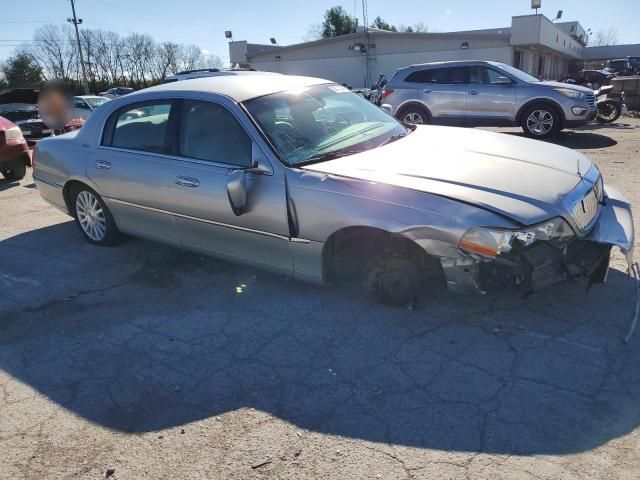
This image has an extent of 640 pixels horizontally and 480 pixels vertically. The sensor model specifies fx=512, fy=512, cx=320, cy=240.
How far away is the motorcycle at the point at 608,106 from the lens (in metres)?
13.5

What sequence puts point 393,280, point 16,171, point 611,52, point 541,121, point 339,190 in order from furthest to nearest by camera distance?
1. point 611,52
2. point 541,121
3. point 16,171
4. point 393,280
5. point 339,190

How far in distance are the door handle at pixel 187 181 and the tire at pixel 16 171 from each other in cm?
646

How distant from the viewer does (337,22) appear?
57.7 metres

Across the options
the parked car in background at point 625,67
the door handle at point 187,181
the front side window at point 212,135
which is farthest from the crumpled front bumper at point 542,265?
the parked car in background at point 625,67

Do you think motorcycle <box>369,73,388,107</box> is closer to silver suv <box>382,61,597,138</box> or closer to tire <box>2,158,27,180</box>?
silver suv <box>382,61,597,138</box>

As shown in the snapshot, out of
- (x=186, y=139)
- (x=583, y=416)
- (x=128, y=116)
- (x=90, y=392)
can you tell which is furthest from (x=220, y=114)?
(x=583, y=416)

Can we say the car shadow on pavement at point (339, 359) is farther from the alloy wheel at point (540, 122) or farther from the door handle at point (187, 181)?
the alloy wheel at point (540, 122)

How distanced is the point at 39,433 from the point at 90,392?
36 cm

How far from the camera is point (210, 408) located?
278 cm

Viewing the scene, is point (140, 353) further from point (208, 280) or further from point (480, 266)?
point (480, 266)

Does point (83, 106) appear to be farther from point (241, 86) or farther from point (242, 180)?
point (242, 180)

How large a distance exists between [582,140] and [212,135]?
942 cm

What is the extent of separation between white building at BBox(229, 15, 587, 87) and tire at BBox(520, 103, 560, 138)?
20.8 meters

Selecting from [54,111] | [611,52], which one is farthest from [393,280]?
[611,52]
